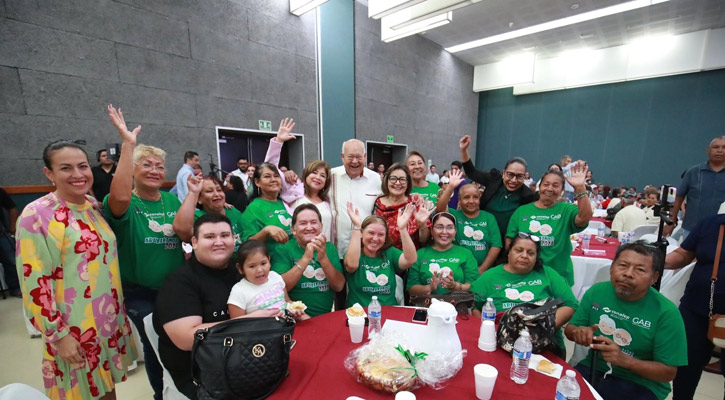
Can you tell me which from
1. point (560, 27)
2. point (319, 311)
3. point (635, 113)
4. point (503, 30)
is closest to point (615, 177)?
point (635, 113)

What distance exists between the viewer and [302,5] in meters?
6.16

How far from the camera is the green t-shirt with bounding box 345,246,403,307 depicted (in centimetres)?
211

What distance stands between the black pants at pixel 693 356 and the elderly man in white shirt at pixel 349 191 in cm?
244

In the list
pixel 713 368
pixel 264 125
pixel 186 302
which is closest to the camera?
pixel 186 302

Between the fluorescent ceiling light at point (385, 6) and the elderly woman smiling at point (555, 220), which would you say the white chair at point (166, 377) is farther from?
the fluorescent ceiling light at point (385, 6)

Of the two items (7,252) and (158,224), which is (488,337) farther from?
(7,252)

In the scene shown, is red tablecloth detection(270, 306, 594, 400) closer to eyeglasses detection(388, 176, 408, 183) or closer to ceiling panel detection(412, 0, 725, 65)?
eyeglasses detection(388, 176, 408, 183)

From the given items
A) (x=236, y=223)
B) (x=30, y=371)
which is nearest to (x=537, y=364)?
(x=236, y=223)

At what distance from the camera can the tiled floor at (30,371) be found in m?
2.36

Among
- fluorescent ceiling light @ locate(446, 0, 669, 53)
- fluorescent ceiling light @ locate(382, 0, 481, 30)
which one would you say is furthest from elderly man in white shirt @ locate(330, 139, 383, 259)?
fluorescent ceiling light @ locate(446, 0, 669, 53)

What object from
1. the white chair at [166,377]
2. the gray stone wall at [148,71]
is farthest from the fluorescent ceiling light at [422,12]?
the white chair at [166,377]

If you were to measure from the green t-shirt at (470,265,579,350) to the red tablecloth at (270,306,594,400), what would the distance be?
16.6 inches

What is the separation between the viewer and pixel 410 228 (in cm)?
257

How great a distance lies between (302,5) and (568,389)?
726cm
